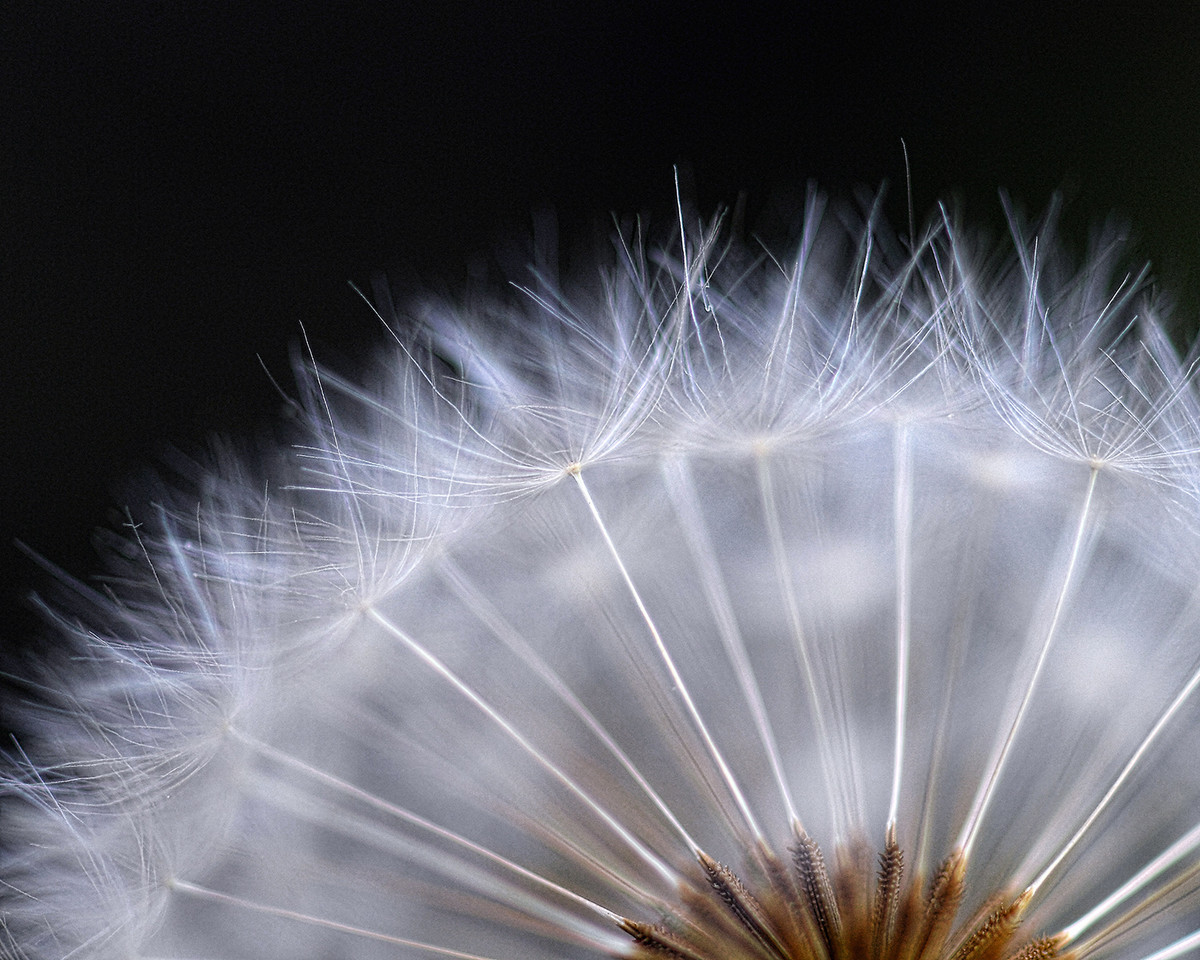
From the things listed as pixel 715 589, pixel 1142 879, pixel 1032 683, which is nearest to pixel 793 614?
pixel 715 589

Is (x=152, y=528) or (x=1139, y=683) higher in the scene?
(x=152, y=528)

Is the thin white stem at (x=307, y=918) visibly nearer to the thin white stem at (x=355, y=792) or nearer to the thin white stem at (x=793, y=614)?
the thin white stem at (x=355, y=792)

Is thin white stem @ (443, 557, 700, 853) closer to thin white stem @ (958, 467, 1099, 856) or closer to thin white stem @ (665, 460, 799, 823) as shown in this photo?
thin white stem @ (665, 460, 799, 823)

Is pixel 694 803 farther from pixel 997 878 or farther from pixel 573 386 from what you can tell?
pixel 573 386

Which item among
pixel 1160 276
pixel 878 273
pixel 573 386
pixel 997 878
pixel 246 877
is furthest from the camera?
pixel 1160 276

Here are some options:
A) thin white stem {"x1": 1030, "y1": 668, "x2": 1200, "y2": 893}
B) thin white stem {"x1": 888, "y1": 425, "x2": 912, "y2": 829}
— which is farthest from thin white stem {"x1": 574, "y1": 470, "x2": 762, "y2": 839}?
thin white stem {"x1": 1030, "y1": 668, "x2": 1200, "y2": 893}

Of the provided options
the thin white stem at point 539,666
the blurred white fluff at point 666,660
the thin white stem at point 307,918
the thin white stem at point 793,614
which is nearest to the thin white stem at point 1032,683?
the blurred white fluff at point 666,660

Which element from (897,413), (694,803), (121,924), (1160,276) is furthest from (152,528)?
(1160,276)
